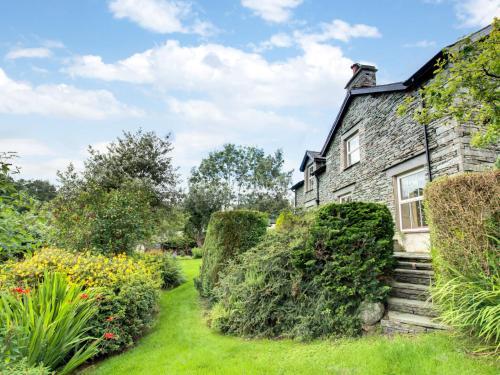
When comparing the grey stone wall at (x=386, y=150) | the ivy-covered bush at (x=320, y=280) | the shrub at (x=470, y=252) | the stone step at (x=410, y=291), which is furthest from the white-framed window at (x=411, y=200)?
the shrub at (x=470, y=252)

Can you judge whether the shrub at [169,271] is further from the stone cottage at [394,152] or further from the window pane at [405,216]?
the window pane at [405,216]

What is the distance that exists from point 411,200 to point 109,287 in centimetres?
842

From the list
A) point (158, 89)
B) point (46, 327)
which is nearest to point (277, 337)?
point (46, 327)

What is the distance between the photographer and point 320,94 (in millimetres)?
13523

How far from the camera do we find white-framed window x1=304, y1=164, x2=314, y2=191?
56.5 ft

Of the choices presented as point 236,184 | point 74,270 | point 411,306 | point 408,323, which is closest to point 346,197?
point 411,306

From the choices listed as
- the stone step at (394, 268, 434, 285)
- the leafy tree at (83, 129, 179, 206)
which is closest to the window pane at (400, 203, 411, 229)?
the stone step at (394, 268, 434, 285)

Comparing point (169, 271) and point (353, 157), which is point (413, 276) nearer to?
point (169, 271)

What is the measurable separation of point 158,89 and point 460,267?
10.5m

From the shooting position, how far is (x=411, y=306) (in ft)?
14.8

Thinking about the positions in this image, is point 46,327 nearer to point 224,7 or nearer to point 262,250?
point 262,250

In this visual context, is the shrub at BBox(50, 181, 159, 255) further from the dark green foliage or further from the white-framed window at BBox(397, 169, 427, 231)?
the white-framed window at BBox(397, 169, 427, 231)

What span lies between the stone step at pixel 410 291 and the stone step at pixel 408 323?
0.50m

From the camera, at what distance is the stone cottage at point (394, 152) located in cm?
693
